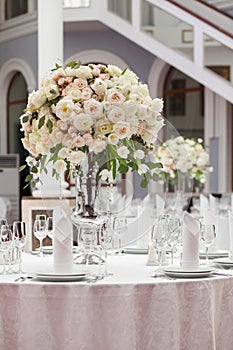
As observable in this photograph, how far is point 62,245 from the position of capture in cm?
340

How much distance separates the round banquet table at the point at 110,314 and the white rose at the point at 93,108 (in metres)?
0.73

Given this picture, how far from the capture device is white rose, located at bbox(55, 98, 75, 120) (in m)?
3.43

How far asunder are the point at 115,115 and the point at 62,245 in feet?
2.02

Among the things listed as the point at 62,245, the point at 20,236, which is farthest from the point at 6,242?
the point at 62,245

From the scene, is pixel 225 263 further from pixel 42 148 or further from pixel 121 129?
pixel 42 148

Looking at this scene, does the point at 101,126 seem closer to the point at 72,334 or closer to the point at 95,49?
the point at 72,334

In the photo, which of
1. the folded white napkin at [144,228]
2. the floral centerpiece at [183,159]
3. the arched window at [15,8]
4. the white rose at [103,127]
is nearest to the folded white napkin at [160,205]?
the folded white napkin at [144,228]

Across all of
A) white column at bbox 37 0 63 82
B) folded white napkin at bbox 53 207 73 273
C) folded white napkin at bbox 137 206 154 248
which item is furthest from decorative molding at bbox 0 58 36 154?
folded white napkin at bbox 53 207 73 273

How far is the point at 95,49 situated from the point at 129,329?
10.2m

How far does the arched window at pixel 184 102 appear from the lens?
12898 mm

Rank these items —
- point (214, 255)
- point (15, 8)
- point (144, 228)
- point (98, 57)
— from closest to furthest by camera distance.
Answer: point (214, 255)
point (144, 228)
point (98, 57)
point (15, 8)

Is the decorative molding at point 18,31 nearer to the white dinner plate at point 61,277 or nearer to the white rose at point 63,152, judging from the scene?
the white rose at point 63,152

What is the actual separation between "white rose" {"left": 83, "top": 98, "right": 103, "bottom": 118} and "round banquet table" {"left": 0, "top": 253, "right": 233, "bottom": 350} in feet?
2.38

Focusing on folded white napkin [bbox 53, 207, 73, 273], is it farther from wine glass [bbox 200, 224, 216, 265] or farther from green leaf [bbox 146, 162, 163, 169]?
wine glass [bbox 200, 224, 216, 265]
